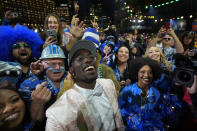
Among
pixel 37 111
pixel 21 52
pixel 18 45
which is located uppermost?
pixel 18 45

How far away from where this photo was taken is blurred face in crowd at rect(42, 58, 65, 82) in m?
1.92

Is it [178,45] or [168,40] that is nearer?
[178,45]

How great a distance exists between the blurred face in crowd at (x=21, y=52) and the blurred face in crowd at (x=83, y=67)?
1.07 meters

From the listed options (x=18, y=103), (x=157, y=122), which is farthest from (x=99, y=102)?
(x=157, y=122)

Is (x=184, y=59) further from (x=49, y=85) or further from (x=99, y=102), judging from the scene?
(x=49, y=85)

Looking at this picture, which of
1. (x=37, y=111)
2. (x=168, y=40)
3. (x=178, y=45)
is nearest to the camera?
(x=37, y=111)

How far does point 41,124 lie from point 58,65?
825 millimetres

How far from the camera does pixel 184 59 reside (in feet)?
5.83

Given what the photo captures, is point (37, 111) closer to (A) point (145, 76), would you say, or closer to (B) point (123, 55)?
(A) point (145, 76)

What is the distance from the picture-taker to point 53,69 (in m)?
1.91

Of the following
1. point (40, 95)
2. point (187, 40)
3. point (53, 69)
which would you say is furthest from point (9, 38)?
point (187, 40)

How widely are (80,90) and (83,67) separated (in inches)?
10.1

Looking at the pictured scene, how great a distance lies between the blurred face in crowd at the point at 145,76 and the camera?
7.37ft

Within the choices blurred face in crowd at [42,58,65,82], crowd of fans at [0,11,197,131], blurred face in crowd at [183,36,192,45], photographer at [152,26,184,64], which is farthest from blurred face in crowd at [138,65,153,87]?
blurred face in crowd at [183,36,192,45]
